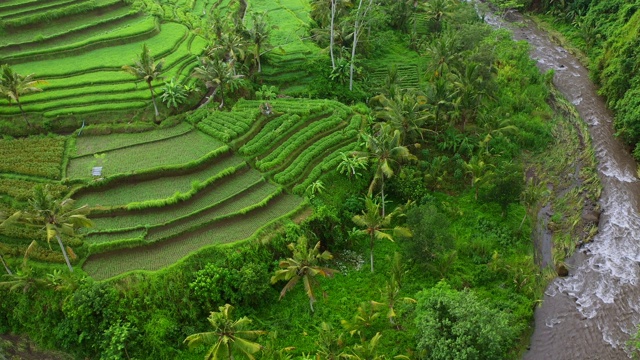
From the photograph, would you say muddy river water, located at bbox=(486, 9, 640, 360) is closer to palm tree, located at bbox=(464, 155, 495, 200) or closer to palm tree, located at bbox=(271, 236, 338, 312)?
palm tree, located at bbox=(464, 155, 495, 200)

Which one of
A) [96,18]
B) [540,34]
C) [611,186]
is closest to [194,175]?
[96,18]

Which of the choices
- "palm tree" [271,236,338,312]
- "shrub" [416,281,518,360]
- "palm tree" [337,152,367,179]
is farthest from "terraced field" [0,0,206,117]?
"shrub" [416,281,518,360]

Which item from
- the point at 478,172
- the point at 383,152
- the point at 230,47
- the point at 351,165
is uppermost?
the point at 230,47

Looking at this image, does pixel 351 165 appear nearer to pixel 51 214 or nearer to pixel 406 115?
pixel 406 115

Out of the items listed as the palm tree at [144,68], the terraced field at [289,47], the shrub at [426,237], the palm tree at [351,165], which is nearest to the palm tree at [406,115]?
the palm tree at [351,165]

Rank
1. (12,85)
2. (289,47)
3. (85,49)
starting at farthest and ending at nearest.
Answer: (289,47), (85,49), (12,85)

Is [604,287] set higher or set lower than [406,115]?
lower

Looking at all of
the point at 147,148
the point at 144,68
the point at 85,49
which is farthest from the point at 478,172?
the point at 85,49

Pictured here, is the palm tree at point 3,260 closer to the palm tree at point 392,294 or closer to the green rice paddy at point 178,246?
the green rice paddy at point 178,246
